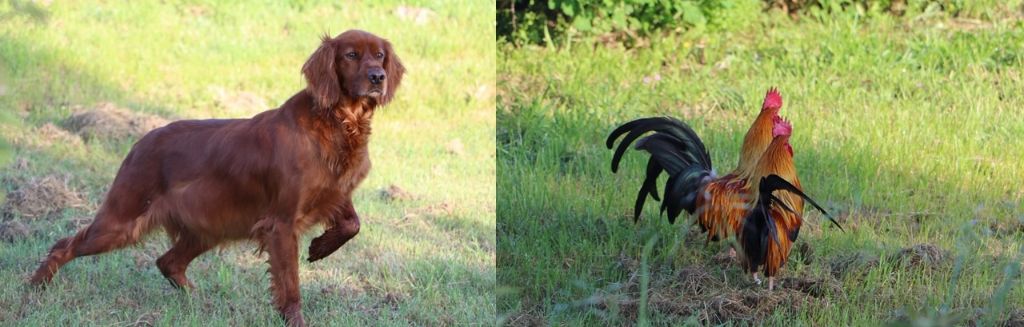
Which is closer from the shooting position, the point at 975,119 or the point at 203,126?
the point at 203,126

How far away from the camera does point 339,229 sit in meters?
4.73

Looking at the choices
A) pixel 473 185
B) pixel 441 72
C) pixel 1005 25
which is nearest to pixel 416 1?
pixel 441 72

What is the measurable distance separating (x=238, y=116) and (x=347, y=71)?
4.25 m

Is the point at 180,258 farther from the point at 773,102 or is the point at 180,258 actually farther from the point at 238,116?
the point at 238,116

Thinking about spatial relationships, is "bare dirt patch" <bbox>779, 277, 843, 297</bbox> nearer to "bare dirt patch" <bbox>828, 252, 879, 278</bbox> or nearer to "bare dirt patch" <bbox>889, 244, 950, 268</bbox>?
"bare dirt patch" <bbox>828, 252, 879, 278</bbox>

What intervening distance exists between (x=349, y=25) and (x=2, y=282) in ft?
18.5

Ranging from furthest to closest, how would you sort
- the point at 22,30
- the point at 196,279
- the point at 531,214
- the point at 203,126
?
the point at 22,30 < the point at 531,214 < the point at 196,279 < the point at 203,126

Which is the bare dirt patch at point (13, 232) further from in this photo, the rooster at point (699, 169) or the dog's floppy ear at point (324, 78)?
the rooster at point (699, 169)

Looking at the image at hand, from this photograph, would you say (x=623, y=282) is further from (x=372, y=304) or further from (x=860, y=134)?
(x=860, y=134)

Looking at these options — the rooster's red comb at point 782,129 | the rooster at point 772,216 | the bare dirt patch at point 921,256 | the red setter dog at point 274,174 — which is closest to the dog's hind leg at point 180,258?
the red setter dog at point 274,174

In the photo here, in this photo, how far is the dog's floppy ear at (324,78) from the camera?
448 cm

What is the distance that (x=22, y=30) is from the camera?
377 inches

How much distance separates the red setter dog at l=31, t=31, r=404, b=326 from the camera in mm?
4512

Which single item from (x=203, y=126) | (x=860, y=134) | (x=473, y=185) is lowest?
(x=473, y=185)
